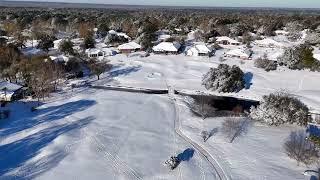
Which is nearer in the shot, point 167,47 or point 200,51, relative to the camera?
point 200,51

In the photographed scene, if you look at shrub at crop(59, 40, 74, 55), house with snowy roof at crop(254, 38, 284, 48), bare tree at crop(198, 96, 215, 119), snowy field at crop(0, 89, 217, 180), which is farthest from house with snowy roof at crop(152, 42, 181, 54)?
snowy field at crop(0, 89, 217, 180)

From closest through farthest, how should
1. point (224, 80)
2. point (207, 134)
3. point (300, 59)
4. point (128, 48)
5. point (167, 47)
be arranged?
point (207, 134), point (224, 80), point (300, 59), point (167, 47), point (128, 48)

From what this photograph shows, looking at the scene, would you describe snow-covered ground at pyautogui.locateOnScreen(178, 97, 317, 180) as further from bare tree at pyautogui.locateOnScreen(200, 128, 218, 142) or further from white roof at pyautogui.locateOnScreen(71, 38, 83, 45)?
white roof at pyautogui.locateOnScreen(71, 38, 83, 45)

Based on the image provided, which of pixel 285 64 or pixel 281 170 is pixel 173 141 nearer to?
pixel 281 170

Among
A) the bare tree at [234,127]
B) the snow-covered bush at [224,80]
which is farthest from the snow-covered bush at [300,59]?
the bare tree at [234,127]

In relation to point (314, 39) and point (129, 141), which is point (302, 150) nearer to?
point (129, 141)

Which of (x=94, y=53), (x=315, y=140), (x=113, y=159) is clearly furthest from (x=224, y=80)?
(x=94, y=53)

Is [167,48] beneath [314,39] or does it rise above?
beneath
